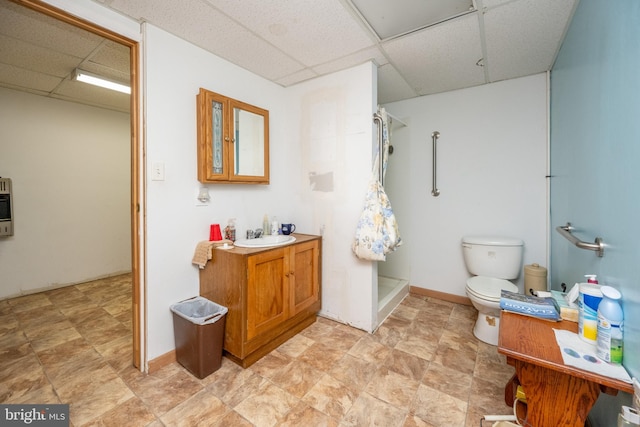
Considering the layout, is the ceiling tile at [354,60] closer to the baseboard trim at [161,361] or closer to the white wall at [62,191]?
the baseboard trim at [161,361]

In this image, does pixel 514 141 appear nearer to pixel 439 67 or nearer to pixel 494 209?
pixel 494 209

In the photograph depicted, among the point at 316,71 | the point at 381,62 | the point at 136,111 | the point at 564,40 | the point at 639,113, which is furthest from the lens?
the point at 316,71

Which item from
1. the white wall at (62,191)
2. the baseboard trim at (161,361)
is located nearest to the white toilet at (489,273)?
the baseboard trim at (161,361)

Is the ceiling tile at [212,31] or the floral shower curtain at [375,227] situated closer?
the ceiling tile at [212,31]

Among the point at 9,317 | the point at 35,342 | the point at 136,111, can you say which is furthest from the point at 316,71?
the point at 9,317

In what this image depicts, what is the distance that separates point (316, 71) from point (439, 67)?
1.04m

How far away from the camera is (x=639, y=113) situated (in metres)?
0.83

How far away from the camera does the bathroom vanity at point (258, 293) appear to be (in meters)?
1.71

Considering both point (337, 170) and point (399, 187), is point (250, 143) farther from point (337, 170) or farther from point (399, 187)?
point (399, 187)

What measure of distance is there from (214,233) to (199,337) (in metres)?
0.70

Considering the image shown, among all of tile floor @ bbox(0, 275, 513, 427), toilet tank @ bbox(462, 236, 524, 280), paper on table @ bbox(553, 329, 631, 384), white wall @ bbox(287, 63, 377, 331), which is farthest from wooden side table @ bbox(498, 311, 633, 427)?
toilet tank @ bbox(462, 236, 524, 280)

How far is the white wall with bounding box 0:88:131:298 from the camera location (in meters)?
2.80

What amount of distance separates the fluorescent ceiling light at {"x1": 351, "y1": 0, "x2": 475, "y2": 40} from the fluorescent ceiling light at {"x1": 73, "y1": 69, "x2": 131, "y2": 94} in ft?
8.07

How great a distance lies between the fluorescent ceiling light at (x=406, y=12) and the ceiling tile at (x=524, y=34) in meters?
0.21
